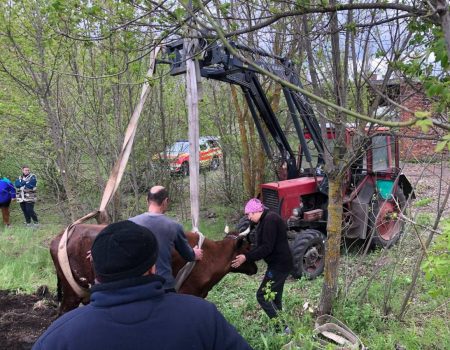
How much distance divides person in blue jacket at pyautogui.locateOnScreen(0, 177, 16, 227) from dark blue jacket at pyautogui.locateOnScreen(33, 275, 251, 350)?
1220 centimetres

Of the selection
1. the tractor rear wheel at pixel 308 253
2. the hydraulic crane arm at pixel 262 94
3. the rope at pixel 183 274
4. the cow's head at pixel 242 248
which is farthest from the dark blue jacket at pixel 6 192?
the rope at pixel 183 274

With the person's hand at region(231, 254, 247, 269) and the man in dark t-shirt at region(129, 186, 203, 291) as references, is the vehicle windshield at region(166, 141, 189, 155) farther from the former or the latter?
the man in dark t-shirt at region(129, 186, 203, 291)

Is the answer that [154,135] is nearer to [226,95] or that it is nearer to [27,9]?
[226,95]

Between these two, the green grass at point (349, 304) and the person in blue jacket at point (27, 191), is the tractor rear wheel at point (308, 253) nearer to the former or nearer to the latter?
the green grass at point (349, 304)

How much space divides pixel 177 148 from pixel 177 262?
6680 millimetres

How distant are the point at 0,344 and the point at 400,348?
4126 mm

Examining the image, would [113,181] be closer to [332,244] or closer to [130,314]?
[332,244]

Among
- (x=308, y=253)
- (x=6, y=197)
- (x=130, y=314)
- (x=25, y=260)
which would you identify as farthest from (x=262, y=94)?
(x=6, y=197)

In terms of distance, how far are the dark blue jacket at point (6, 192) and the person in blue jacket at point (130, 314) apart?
12204mm

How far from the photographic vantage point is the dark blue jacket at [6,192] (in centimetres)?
1246

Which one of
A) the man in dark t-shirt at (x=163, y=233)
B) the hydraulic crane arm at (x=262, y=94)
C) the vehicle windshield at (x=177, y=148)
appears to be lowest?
the man in dark t-shirt at (x=163, y=233)

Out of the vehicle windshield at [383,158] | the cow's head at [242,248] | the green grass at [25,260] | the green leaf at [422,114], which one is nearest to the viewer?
the green leaf at [422,114]

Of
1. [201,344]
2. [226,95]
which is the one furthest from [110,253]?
[226,95]

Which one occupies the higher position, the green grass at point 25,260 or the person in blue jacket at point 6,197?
the person in blue jacket at point 6,197
